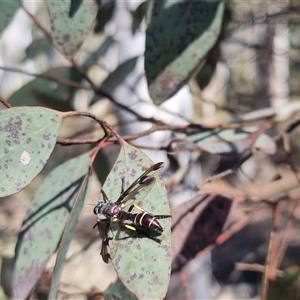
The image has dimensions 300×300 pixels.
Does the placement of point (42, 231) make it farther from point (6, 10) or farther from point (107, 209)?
point (6, 10)

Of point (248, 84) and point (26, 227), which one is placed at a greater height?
point (26, 227)

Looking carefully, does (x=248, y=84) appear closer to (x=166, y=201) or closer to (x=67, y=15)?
(x=67, y=15)

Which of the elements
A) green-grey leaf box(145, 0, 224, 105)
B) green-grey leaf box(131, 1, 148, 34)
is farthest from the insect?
green-grey leaf box(131, 1, 148, 34)

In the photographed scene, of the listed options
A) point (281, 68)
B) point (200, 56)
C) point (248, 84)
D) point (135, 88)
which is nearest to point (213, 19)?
point (200, 56)

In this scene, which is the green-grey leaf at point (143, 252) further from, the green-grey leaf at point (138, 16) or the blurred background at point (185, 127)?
the green-grey leaf at point (138, 16)

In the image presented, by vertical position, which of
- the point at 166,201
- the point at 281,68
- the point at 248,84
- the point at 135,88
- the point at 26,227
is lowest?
the point at 248,84

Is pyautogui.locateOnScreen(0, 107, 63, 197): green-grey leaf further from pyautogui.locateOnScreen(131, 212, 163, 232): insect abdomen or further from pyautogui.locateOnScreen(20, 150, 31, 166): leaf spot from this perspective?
pyautogui.locateOnScreen(131, 212, 163, 232): insect abdomen

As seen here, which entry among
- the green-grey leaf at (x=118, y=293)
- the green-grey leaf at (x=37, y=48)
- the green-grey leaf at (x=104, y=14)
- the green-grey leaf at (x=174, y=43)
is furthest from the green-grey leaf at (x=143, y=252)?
the green-grey leaf at (x=37, y=48)
